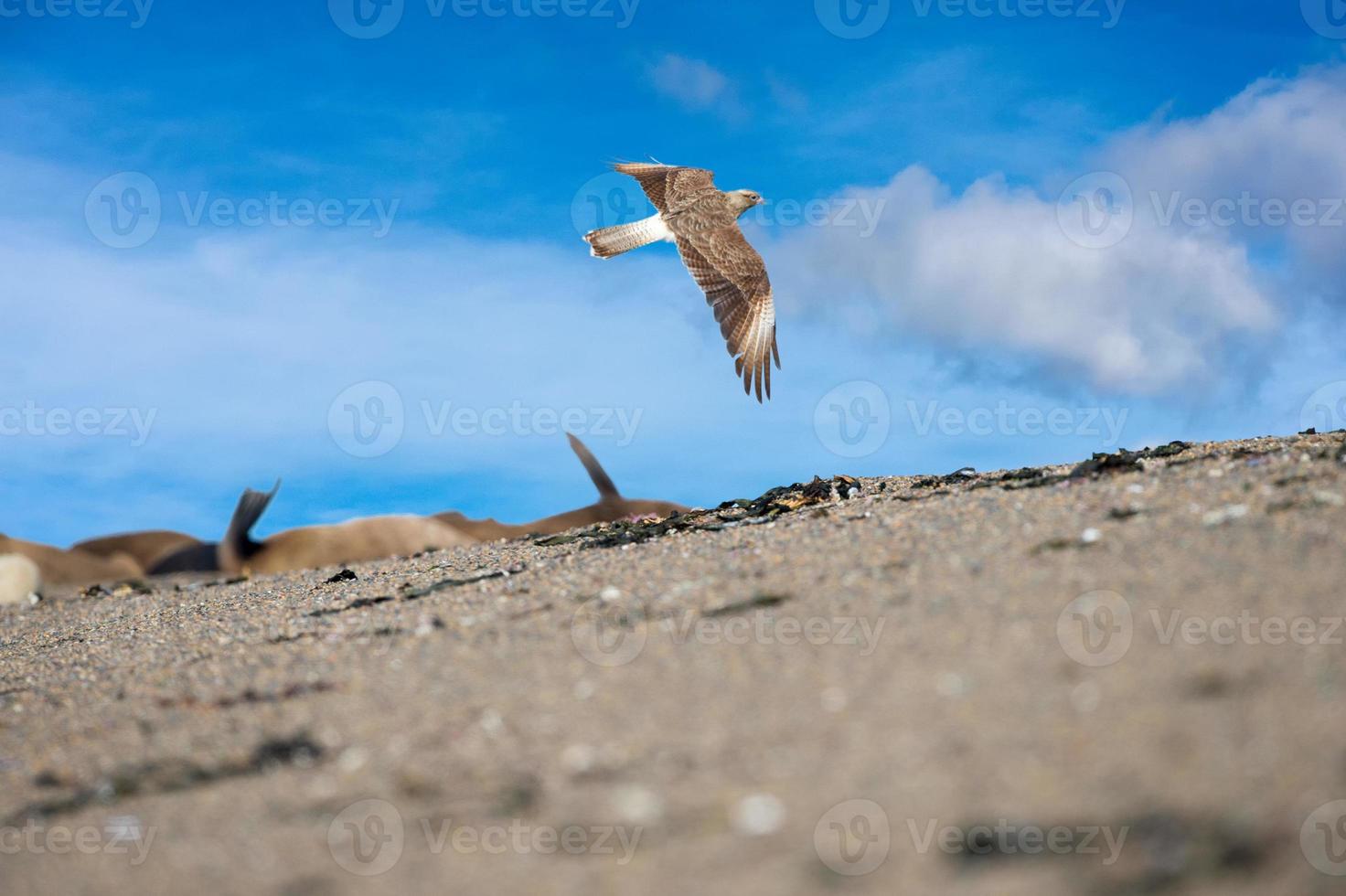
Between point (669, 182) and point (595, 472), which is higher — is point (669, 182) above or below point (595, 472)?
above

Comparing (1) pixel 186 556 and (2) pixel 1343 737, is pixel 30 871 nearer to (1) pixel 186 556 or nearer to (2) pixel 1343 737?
(2) pixel 1343 737

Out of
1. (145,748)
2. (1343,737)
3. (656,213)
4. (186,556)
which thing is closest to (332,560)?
(186,556)

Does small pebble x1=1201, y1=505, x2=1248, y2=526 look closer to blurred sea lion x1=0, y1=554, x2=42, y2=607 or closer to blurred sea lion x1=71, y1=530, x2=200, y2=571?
blurred sea lion x1=0, y1=554, x2=42, y2=607

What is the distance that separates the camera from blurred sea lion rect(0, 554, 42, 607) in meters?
15.5

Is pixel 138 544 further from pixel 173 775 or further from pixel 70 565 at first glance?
pixel 173 775

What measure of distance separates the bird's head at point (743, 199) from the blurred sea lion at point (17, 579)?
1086 centimetres

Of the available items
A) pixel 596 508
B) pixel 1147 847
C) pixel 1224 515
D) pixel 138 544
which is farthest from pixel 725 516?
pixel 138 544

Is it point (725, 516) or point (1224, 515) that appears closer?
point (1224, 515)

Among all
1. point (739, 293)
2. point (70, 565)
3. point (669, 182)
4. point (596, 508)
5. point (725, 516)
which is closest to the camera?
point (725, 516)

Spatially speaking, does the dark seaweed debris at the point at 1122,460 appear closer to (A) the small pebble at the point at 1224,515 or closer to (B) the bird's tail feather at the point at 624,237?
(A) the small pebble at the point at 1224,515

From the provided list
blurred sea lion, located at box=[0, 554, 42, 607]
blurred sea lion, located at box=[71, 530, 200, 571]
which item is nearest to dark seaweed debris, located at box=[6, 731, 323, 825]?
blurred sea lion, located at box=[0, 554, 42, 607]

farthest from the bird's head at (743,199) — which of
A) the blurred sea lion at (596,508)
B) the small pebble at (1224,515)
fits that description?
the small pebble at (1224,515)

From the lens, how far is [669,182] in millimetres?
12891

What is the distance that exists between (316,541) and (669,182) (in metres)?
7.21
